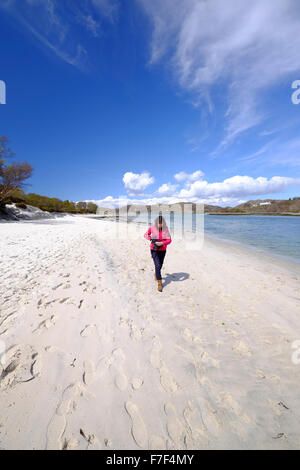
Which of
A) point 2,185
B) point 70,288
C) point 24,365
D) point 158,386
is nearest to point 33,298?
point 70,288

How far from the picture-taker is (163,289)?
5.80m

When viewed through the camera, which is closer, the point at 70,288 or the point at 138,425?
the point at 138,425

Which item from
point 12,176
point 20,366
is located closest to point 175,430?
point 20,366

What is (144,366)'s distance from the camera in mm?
2766

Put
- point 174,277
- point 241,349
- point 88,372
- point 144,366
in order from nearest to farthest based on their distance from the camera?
point 88,372
point 144,366
point 241,349
point 174,277

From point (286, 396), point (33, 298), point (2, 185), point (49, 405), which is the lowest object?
point (286, 396)

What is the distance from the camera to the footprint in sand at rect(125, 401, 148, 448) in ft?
6.11

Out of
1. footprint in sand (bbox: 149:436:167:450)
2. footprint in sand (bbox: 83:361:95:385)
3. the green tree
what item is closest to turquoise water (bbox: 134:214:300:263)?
footprint in sand (bbox: 149:436:167:450)

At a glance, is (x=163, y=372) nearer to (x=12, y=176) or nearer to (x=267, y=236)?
(x=267, y=236)

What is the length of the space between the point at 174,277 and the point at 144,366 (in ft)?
14.4

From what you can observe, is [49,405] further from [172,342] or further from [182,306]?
[182,306]

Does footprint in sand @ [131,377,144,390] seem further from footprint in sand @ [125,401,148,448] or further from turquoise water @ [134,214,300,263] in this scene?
turquoise water @ [134,214,300,263]

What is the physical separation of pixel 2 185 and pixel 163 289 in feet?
129

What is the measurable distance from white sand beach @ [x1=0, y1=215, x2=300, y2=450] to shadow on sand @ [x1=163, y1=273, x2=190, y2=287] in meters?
0.76
